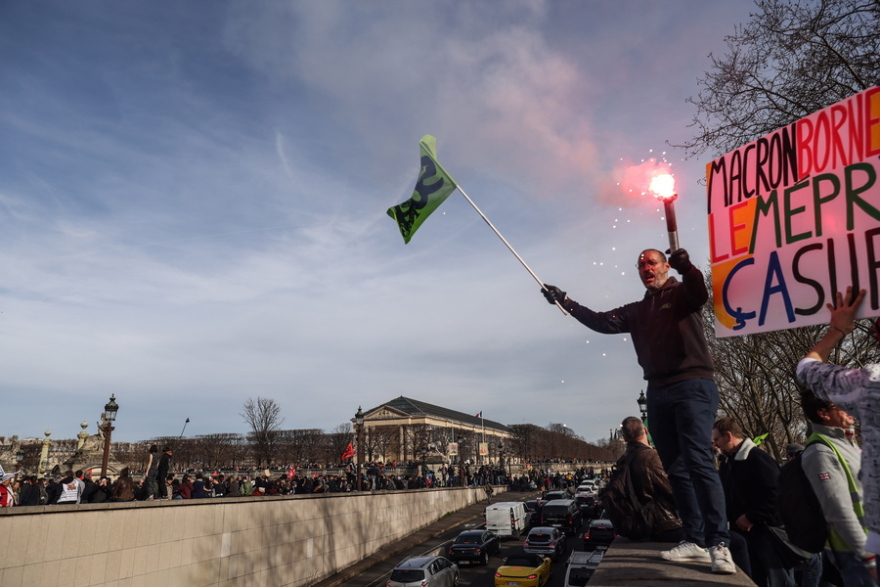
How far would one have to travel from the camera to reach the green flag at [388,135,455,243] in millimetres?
8969

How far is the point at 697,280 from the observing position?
167 inches

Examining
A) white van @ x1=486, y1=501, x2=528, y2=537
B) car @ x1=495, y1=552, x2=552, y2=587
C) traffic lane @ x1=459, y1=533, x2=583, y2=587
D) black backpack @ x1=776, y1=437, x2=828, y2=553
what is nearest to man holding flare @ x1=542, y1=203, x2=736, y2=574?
black backpack @ x1=776, y1=437, x2=828, y2=553

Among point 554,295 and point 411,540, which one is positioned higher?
point 554,295

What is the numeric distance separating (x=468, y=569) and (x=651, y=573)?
80.0ft

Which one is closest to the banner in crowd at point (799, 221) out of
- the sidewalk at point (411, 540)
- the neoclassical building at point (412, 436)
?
the sidewalk at point (411, 540)

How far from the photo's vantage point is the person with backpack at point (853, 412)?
262 centimetres

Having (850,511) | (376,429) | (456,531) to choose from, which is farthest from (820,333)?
(376,429)

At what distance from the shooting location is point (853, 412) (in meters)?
2.85

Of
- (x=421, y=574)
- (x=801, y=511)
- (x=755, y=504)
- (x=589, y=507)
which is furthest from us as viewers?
(x=589, y=507)

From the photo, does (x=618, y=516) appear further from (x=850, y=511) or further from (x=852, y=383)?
(x=852, y=383)

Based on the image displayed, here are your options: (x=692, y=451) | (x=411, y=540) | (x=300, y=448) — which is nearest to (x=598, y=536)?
(x=411, y=540)

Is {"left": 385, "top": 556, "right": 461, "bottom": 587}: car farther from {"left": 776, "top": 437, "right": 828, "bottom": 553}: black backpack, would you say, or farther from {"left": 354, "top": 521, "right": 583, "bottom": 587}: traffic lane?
{"left": 776, "top": 437, "right": 828, "bottom": 553}: black backpack

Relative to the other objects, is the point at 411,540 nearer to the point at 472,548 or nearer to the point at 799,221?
the point at 472,548

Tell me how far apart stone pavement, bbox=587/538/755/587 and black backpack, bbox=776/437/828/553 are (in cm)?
42
